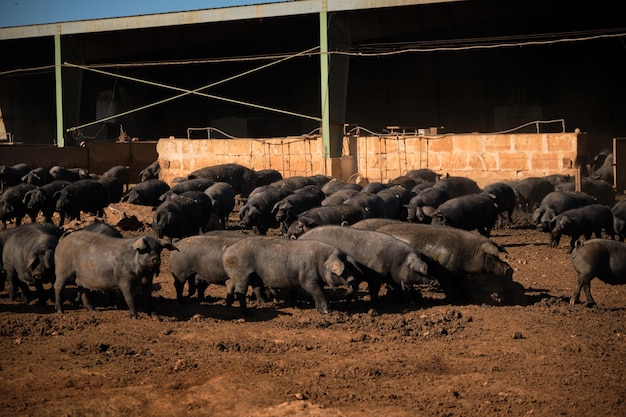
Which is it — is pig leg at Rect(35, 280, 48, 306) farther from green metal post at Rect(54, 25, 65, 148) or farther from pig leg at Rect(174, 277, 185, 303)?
green metal post at Rect(54, 25, 65, 148)

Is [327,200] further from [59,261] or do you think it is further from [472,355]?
[472,355]

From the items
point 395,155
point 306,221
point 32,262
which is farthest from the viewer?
point 395,155

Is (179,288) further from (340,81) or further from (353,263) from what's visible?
(340,81)

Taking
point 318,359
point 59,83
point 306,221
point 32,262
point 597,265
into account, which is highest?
point 59,83

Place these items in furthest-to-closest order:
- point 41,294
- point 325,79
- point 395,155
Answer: point 325,79
point 395,155
point 41,294

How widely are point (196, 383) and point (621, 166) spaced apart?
57.3 feet

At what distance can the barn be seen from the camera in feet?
76.9

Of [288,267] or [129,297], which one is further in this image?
[288,267]

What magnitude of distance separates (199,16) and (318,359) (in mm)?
19307

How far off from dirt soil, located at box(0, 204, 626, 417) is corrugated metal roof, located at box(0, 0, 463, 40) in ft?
44.8

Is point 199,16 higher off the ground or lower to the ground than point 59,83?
higher

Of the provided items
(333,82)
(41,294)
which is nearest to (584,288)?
(41,294)

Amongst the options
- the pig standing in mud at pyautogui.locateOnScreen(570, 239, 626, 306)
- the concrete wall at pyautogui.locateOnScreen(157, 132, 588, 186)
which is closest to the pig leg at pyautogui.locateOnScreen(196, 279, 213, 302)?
the pig standing in mud at pyautogui.locateOnScreen(570, 239, 626, 306)

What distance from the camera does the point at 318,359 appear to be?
8148mm
